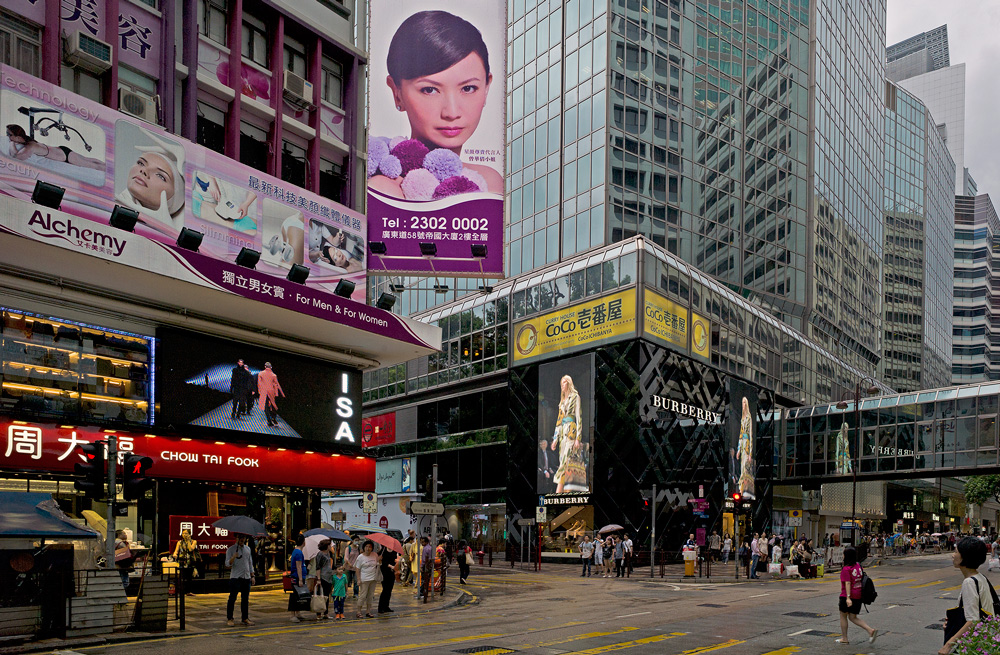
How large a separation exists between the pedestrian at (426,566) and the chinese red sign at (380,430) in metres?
45.6

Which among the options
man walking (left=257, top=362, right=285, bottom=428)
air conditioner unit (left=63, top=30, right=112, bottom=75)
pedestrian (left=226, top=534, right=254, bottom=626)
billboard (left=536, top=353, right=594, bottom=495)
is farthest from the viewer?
billboard (left=536, top=353, right=594, bottom=495)

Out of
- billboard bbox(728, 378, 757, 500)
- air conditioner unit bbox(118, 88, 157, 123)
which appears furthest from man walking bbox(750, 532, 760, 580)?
air conditioner unit bbox(118, 88, 157, 123)

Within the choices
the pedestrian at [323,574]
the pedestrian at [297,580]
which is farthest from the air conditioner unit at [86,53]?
the pedestrian at [323,574]

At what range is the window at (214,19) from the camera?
86.0 feet

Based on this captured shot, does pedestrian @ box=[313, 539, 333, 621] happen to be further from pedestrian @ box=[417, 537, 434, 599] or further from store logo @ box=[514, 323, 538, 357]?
Result: store logo @ box=[514, 323, 538, 357]

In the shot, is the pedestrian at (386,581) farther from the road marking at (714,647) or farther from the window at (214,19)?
the window at (214,19)

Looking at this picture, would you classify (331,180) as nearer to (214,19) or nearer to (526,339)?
(214,19)

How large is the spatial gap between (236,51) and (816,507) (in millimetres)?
62942

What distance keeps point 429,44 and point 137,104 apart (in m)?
7.93

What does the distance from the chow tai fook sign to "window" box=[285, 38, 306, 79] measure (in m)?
11.9

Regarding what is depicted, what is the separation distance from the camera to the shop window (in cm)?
2150

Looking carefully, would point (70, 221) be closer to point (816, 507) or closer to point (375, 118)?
point (375, 118)

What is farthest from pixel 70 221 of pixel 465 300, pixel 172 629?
pixel 465 300

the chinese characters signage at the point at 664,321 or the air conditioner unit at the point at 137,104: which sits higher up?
the air conditioner unit at the point at 137,104
